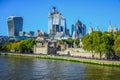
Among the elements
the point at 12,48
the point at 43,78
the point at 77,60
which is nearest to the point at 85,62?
the point at 77,60

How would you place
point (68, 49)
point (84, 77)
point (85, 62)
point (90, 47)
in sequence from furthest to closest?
1. point (68, 49)
2. point (90, 47)
3. point (85, 62)
4. point (84, 77)

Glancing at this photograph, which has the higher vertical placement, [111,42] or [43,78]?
[111,42]

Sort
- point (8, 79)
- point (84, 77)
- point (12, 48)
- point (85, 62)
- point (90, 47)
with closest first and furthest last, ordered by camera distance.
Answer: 1. point (8, 79)
2. point (84, 77)
3. point (85, 62)
4. point (90, 47)
5. point (12, 48)

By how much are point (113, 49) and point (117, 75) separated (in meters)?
29.5

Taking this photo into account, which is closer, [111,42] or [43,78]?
[43,78]

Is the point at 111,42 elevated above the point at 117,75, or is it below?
above

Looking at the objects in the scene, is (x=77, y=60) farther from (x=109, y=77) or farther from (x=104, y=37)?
(x=109, y=77)

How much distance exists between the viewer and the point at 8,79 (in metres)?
49.9

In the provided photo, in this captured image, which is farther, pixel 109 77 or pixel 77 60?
pixel 77 60

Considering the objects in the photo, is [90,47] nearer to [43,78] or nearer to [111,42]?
[111,42]

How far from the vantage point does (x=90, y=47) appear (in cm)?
9388

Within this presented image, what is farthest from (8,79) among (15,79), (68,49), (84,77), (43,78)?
(68,49)

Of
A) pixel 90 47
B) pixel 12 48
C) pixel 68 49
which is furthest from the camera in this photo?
pixel 12 48

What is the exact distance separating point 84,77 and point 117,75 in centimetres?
620
